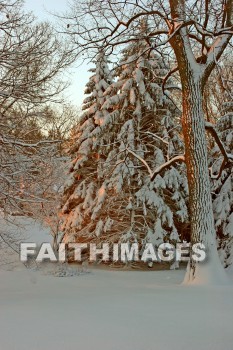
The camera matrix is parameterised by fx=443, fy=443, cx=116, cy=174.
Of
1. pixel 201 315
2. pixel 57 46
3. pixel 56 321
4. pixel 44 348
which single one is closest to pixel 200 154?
pixel 57 46

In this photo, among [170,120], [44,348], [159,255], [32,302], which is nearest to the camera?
[44,348]

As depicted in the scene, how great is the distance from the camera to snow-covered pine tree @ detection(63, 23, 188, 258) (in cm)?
1761

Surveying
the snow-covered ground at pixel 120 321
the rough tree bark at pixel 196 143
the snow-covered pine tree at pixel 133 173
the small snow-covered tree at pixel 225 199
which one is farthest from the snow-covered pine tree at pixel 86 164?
the snow-covered ground at pixel 120 321

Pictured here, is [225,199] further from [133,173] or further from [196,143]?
[196,143]

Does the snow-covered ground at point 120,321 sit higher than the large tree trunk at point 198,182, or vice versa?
the large tree trunk at point 198,182

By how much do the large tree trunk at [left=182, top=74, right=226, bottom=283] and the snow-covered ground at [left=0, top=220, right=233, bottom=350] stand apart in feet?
4.55

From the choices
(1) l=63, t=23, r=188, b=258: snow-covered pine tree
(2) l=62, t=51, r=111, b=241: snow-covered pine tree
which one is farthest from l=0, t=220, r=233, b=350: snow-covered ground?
(2) l=62, t=51, r=111, b=241: snow-covered pine tree

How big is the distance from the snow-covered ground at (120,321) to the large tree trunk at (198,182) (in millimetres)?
1387

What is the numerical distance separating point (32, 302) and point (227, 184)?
11368 mm

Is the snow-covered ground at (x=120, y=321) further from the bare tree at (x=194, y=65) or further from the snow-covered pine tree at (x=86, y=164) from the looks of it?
the snow-covered pine tree at (x=86, y=164)

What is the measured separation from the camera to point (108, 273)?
16344mm

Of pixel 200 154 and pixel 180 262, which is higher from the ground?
pixel 200 154

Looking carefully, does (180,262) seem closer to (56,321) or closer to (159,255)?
(159,255)

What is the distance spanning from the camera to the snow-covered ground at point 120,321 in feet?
16.7
